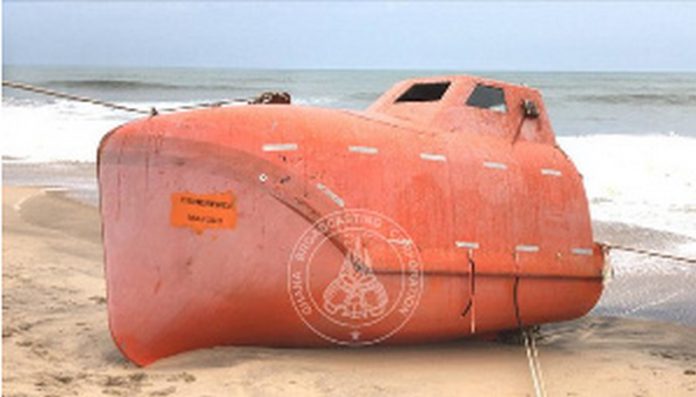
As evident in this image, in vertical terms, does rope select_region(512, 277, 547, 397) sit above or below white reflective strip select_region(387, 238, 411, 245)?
below

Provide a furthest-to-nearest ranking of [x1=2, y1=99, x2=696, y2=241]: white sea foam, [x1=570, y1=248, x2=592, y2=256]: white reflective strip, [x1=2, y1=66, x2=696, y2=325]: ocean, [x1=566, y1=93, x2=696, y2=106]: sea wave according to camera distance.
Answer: [x1=566, y1=93, x2=696, y2=106]: sea wave < [x1=2, y1=99, x2=696, y2=241]: white sea foam < [x1=2, y1=66, x2=696, y2=325]: ocean < [x1=570, y1=248, x2=592, y2=256]: white reflective strip

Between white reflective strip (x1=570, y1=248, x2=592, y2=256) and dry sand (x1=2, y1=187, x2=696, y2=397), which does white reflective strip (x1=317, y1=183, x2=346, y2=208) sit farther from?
white reflective strip (x1=570, y1=248, x2=592, y2=256)

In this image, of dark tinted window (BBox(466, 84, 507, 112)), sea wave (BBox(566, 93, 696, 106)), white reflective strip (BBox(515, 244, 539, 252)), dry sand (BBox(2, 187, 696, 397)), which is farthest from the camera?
sea wave (BBox(566, 93, 696, 106))

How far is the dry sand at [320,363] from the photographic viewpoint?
13.2 ft

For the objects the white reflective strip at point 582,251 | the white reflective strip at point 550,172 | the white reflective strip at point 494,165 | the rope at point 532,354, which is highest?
the white reflective strip at point 494,165

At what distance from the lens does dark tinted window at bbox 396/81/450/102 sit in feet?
17.8

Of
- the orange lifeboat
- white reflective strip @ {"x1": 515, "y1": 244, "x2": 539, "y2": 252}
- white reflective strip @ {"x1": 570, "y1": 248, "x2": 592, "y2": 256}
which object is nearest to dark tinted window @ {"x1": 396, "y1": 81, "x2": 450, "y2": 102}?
the orange lifeboat

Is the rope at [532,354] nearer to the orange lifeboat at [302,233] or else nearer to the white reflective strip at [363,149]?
the orange lifeboat at [302,233]

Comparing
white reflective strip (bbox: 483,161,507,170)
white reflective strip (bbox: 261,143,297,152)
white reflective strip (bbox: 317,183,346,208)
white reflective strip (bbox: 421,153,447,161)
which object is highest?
white reflective strip (bbox: 261,143,297,152)

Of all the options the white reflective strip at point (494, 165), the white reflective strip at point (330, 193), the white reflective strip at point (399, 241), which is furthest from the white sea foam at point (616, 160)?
the white reflective strip at point (330, 193)

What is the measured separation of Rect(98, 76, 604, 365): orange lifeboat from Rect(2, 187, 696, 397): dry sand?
16cm

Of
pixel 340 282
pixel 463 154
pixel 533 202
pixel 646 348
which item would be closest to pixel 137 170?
pixel 340 282

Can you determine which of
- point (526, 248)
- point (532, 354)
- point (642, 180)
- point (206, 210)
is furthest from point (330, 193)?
point (642, 180)

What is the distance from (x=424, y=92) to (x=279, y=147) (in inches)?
61.5
